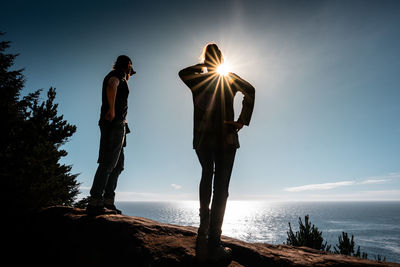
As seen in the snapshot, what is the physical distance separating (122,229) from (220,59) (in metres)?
2.46

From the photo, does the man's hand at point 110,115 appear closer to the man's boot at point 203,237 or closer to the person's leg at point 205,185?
the person's leg at point 205,185

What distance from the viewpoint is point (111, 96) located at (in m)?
3.04

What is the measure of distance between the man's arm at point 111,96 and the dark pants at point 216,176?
1.62 meters

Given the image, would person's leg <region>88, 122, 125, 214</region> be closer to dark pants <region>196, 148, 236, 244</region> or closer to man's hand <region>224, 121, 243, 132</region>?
dark pants <region>196, 148, 236, 244</region>

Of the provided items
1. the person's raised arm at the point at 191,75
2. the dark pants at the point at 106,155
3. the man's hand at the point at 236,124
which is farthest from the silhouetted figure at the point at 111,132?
the man's hand at the point at 236,124

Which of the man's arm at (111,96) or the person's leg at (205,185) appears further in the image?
the man's arm at (111,96)

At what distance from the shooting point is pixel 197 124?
92.8 inches

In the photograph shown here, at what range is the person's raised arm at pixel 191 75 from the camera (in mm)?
2402

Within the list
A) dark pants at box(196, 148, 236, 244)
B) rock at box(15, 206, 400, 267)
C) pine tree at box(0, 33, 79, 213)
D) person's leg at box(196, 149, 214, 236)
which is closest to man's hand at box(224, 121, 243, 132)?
dark pants at box(196, 148, 236, 244)

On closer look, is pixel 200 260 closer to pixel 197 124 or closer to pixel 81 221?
pixel 197 124

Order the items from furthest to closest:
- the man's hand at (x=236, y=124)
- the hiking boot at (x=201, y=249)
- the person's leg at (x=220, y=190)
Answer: the man's hand at (x=236, y=124), the person's leg at (x=220, y=190), the hiking boot at (x=201, y=249)

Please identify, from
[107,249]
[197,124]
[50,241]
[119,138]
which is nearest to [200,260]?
[107,249]

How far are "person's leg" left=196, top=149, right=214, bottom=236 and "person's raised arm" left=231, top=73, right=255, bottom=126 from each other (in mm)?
664

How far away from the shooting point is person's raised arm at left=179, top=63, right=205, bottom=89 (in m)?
2.40
